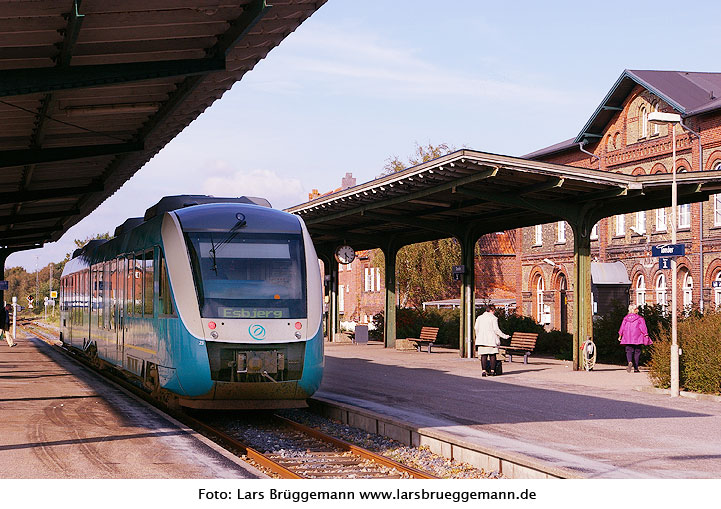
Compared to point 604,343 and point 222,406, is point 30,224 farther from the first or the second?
point 222,406

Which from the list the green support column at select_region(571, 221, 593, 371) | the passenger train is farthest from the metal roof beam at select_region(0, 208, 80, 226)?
the passenger train

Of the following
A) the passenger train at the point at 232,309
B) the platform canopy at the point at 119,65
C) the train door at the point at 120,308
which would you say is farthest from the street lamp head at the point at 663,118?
the train door at the point at 120,308

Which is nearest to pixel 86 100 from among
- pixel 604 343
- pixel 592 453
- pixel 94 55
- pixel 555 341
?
pixel 94 55

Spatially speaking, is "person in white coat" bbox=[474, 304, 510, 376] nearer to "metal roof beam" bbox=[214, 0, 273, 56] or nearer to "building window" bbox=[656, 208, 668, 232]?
"metal roof beam" bbox=[214, 0, 273, 56]

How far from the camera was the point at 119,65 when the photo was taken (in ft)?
41.1

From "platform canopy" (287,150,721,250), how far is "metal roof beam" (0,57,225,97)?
844 cm

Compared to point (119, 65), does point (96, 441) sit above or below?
below

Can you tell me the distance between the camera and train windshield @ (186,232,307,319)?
13180 mm

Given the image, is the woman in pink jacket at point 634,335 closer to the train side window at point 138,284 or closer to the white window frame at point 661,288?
the train side window at point 138,284

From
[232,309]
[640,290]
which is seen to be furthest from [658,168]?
[232,309]

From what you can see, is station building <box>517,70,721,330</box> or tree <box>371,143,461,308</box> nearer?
station building <box>517,70,721,330</box>

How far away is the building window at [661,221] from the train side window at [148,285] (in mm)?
30581

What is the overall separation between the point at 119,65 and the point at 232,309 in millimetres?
3421

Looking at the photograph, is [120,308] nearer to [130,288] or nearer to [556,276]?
[130,288]
